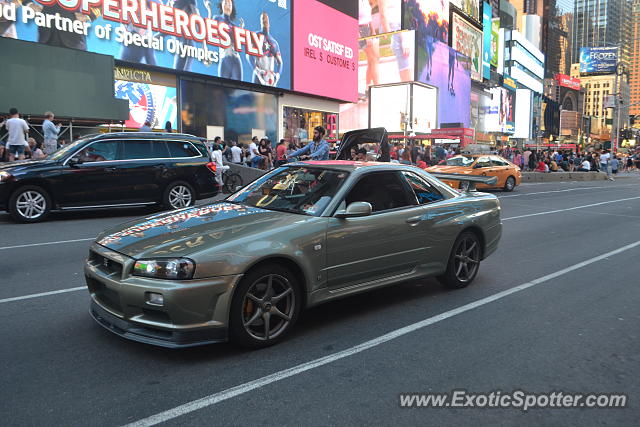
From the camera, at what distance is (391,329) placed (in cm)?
450

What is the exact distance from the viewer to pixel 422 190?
5500 mm

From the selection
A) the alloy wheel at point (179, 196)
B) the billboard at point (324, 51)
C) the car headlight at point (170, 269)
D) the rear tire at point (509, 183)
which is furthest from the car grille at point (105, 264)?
the billboard at point (324, 51)

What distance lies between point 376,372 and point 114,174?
340 inches

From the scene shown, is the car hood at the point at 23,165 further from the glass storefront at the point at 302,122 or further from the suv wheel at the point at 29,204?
the glass storefront at the point at 302,122

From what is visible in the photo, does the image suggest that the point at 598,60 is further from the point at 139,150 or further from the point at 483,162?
the point at 139,150

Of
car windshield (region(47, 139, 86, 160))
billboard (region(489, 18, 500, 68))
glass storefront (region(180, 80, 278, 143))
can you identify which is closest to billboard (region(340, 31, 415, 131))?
glass storefront (region(180, 80, 278, 143))

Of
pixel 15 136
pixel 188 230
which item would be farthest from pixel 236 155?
pixel 188 230

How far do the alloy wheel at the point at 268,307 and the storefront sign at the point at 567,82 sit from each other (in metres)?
183

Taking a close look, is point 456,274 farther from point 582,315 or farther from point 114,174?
point 114,174

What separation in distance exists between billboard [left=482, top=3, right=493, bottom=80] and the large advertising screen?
6113 centimetres

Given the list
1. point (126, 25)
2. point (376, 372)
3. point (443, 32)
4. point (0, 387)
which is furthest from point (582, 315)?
point (443, 32)
